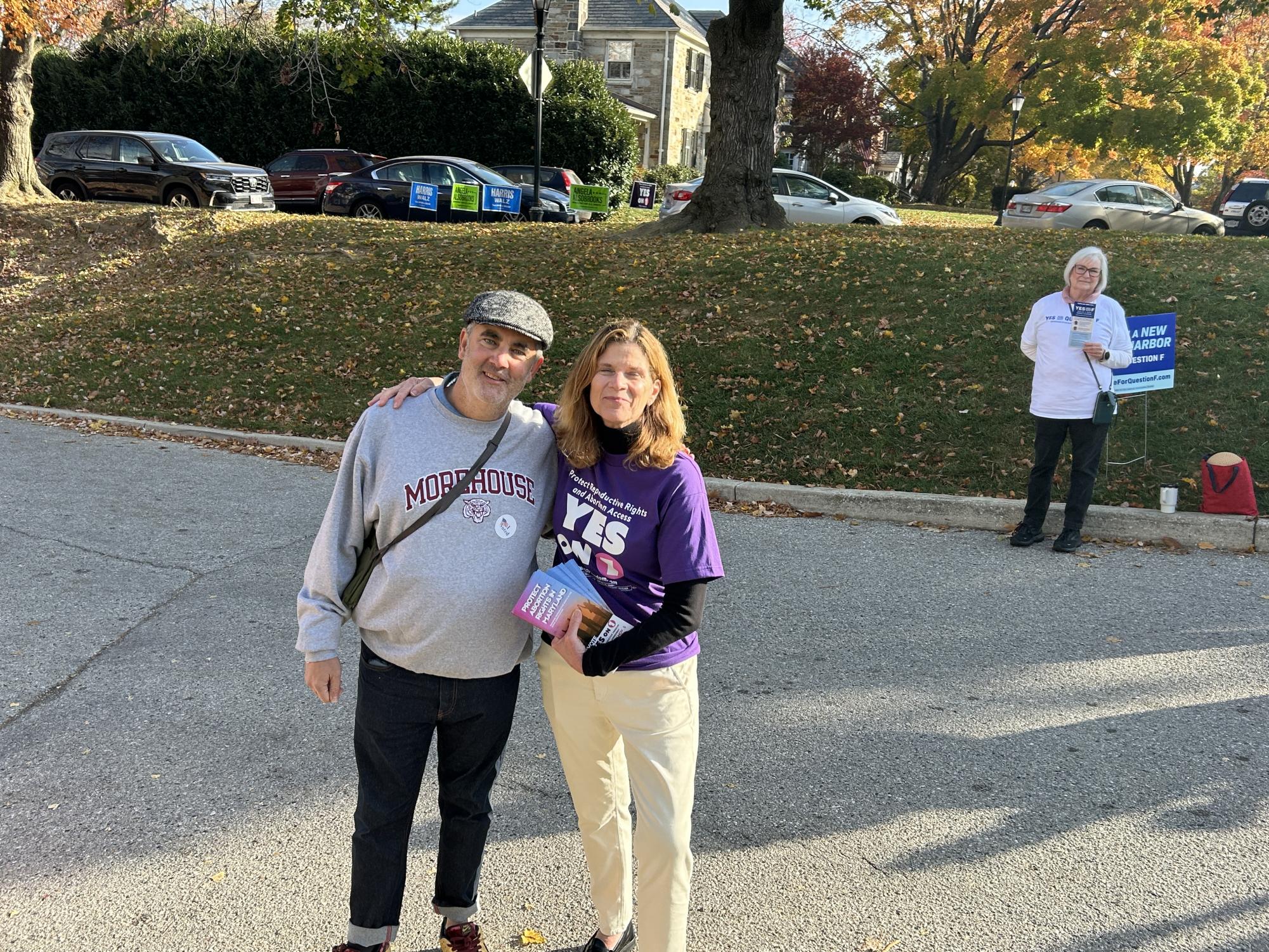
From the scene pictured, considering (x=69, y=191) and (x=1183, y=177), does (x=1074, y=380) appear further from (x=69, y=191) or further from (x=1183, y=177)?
(x=1183, y=177)

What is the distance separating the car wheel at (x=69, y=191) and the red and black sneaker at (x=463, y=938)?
70.9ft

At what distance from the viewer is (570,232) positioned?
14.9 meters

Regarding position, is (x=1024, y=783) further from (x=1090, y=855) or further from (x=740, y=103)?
(x=740, y=103)

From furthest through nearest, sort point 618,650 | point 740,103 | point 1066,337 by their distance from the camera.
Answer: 1. point 740,103
2. point 1066,337
3. point 618,650

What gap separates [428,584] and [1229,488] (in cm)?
648

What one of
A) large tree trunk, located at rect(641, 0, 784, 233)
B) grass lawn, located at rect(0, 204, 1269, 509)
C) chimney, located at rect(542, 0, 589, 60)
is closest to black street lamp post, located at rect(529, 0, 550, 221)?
grass lawn, located at rect(0, 204, 1269, 509)

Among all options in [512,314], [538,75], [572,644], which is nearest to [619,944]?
[572,644]

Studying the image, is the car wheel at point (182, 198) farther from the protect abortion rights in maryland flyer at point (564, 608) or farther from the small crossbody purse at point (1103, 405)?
the protect abortion rights in maryland flyer at point (564, 608)

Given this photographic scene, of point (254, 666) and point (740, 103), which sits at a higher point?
point (740, 103)

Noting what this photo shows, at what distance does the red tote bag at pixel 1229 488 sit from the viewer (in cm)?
692

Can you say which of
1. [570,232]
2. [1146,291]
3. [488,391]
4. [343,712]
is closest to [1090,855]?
[488,391]

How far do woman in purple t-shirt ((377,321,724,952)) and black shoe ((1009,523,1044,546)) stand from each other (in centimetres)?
480

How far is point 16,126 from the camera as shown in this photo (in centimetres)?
1845

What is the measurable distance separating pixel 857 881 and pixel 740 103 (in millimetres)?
12081
